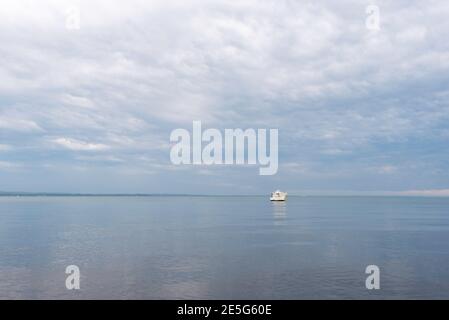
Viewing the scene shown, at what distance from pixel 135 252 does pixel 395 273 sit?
40.6 meters

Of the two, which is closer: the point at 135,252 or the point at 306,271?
the point at 306,271

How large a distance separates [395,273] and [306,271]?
11.5 metres

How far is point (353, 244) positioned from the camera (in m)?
78.4

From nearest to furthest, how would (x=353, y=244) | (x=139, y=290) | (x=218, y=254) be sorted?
(x=139, y=290), (x=218, y=254), (x=353, y=244)
